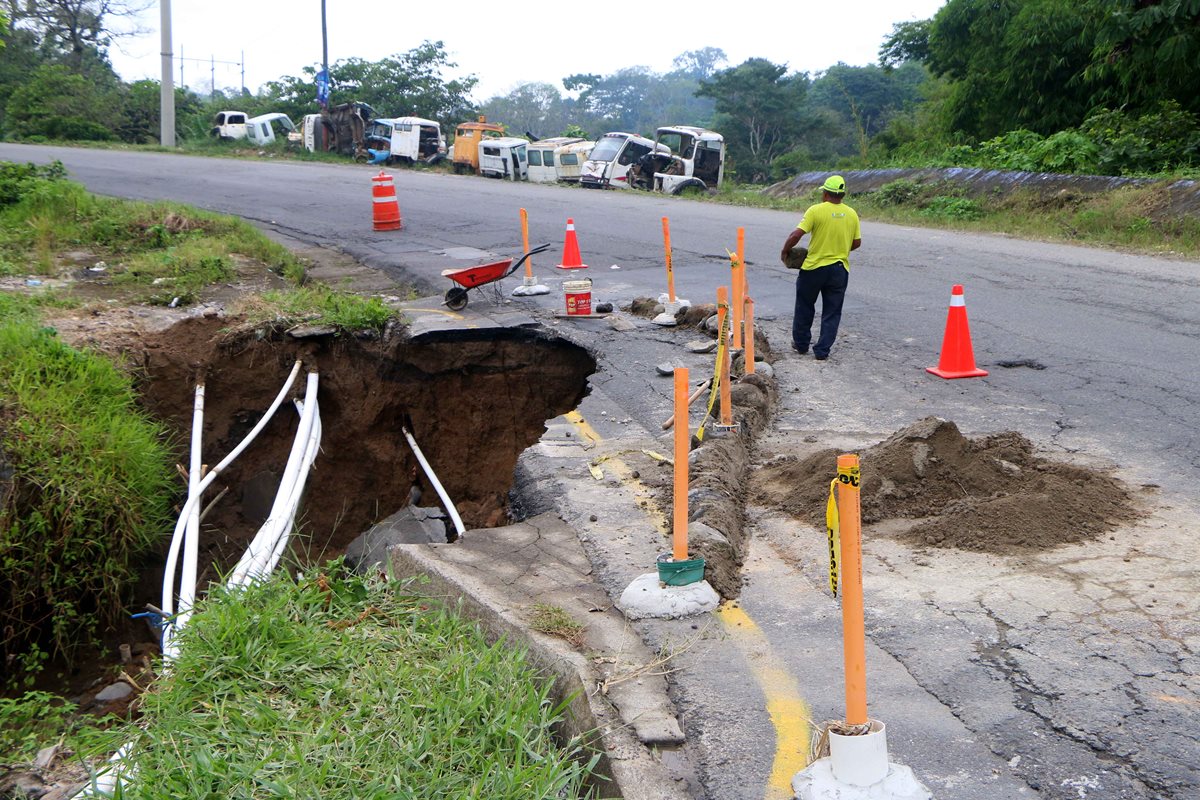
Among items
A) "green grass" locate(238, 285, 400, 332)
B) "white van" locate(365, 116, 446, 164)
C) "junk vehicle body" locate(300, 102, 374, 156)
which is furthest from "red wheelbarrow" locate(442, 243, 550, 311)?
"junk vehicle body" locate(300, 102, 374, 156)

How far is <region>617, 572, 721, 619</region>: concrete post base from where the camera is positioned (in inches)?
162

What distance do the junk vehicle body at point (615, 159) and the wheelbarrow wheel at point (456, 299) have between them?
18961 mm

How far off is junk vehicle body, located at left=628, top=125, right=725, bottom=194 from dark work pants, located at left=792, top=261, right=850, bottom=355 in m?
19.7

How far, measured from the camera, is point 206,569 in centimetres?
773

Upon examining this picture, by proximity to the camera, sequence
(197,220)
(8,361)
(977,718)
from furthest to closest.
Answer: (197,220) → (8,361) → (977,718)

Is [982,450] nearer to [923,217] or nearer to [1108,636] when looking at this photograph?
[1108,636]

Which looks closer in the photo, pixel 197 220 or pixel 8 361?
pixel 8 361

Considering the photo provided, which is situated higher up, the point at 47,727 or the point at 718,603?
the point at 718,603

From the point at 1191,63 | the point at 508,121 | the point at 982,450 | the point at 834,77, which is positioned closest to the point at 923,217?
the point at 1191,63

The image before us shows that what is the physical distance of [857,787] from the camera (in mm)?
2875

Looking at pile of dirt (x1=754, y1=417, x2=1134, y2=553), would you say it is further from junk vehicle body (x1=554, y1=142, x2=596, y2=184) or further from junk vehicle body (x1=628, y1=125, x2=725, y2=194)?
junk vehicle body (x1=554, y1=142, x2=596, y2=184)

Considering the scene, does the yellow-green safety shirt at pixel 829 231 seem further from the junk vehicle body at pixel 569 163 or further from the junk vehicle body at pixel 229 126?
the junk vehicle body at pixel 229 126

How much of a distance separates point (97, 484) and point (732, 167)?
42.9 metres

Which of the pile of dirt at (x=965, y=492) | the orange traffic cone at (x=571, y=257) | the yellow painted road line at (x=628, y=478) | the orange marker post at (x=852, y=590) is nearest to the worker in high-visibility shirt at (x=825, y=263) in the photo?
the yellow painted road line at (x=628, y=478)
